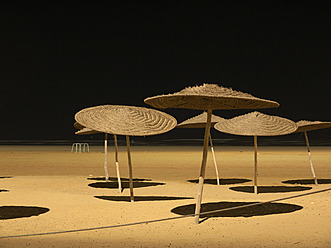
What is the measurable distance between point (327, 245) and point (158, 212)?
13.4 feet

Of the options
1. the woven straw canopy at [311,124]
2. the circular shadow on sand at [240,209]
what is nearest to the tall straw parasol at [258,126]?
the circular shadow on sand at [240,209]

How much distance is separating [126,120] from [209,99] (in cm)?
281

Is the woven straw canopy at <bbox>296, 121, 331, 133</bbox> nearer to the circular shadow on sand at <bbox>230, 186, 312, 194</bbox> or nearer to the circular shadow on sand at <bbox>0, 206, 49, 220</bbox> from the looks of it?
the circular shadow on sand at <bbox>230, 186, 312, 194</bbox>

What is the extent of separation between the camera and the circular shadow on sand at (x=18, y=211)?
10695mm

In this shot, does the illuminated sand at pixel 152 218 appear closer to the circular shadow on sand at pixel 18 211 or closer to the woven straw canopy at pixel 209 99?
the circular shadow on sand at pixel 18 211

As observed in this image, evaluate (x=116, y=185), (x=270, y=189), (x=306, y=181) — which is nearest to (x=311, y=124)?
(x=270, y=189)

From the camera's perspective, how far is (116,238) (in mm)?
8453

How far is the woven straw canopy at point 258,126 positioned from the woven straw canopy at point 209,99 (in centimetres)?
378

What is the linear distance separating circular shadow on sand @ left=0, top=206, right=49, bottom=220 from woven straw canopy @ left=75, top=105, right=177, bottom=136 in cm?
201

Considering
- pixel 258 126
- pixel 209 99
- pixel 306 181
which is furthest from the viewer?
pixel 306 181

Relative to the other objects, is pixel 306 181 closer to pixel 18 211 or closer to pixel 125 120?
pixel 125 120

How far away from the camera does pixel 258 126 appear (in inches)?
556

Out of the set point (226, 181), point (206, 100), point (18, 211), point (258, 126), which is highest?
point (206, 100)

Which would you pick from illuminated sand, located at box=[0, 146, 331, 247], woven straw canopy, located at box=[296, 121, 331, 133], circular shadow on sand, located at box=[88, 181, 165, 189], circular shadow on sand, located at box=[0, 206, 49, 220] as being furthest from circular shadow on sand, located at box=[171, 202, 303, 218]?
circular shadow on sand, located at box=[88, 181, 165, 189]
